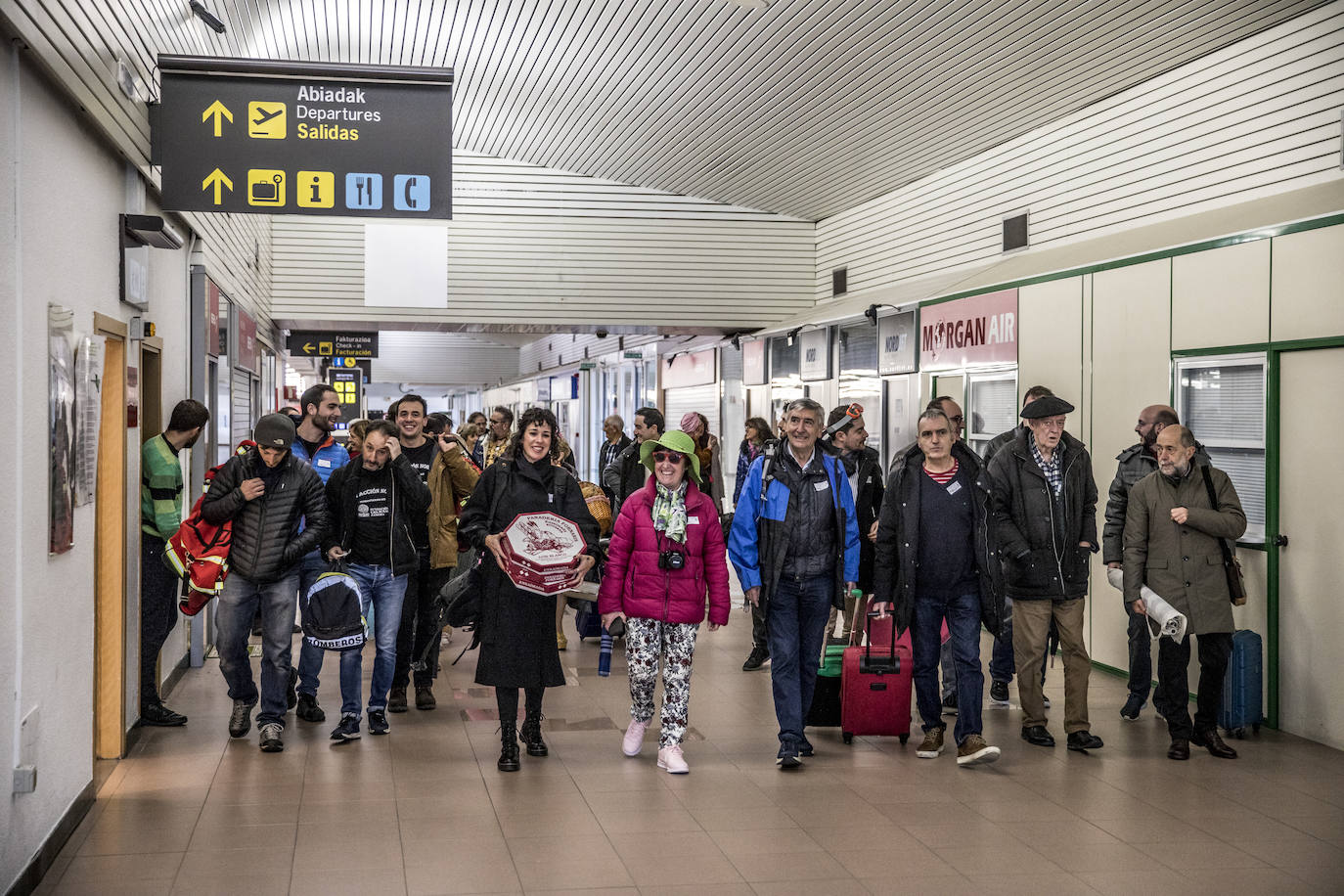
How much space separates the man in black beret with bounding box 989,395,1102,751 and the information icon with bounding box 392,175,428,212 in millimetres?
3176

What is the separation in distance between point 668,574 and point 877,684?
1270 mm

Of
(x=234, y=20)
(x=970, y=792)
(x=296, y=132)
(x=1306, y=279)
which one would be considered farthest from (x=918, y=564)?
(x=234, y=20)

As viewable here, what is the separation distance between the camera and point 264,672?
6.34 meters

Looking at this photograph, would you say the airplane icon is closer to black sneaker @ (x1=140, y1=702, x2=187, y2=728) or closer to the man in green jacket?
the man in green jacket

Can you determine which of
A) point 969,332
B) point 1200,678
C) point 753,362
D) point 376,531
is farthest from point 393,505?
point 753,362

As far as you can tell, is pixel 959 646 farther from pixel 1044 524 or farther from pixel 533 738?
pixel 533 738

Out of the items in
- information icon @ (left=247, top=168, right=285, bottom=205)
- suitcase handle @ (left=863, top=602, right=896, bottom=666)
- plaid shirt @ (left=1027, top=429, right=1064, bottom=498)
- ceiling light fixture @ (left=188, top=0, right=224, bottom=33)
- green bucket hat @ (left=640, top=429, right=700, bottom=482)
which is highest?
ceiling light fixture @ (left=188, top=0, right=224, bottom=33)

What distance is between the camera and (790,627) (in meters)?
5.98

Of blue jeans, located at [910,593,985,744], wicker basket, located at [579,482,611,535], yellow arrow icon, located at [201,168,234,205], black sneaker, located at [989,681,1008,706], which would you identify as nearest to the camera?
blue jeans, located at [910,593,985,744]

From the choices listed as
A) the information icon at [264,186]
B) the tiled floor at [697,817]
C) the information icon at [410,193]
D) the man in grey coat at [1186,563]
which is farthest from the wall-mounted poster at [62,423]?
the man in grey coat at [1186,563]

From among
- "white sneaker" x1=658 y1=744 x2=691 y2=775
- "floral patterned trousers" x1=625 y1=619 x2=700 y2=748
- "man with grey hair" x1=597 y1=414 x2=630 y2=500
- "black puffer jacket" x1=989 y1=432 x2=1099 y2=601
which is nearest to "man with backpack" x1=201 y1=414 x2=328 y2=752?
"floral patterned trousers" x1=625 y1=619 x2=700 y2=748

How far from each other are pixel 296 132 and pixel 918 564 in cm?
371

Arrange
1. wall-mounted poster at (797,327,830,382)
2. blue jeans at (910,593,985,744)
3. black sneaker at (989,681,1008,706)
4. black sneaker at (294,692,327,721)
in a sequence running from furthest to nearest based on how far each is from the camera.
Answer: wall-mounted poster at (797,327,830,382), black sneaker at (989,681,1008,706), black sneaker at (294,692,327,721), blue jeans at (910,593,985,744)

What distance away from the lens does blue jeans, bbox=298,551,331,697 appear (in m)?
6.52
